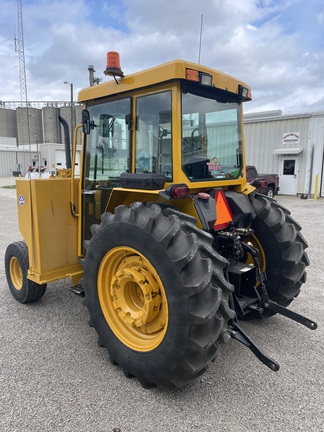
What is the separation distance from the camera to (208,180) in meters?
3.01

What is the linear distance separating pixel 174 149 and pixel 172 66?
25.1 inches

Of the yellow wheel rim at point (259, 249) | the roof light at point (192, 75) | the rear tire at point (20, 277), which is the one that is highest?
the roof light at point (192, 75)

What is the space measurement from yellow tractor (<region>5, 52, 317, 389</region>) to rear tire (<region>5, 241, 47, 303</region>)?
17 mm

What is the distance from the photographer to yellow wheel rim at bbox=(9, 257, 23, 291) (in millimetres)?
4180

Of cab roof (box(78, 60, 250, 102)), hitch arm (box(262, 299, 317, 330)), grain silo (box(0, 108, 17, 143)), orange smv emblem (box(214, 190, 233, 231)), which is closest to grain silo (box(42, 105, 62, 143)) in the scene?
grain silo (box(0, 108, 17, 143))

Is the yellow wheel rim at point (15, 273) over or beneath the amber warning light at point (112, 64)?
beneath

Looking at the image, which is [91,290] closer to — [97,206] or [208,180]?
[97,206]

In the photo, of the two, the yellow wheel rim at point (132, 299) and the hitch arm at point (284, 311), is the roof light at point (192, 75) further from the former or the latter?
the hitch arm at point (284, 311)

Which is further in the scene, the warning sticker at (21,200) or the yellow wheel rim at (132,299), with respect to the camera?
the warning sticker at (21,200)

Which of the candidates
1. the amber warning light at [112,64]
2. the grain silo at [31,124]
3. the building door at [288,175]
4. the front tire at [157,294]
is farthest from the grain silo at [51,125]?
the front tire at [157,294]

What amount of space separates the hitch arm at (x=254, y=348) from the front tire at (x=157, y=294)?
9.3 inches

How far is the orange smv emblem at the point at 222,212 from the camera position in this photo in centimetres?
298

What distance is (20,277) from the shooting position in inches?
165

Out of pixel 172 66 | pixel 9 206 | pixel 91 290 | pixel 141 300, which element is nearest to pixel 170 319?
pixel 141 300
